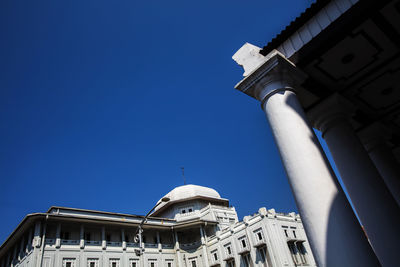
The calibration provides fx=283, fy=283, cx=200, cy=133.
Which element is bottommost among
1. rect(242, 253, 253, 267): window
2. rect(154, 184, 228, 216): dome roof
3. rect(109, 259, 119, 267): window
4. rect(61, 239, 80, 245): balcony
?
rect(242, 253, 253, 267): window

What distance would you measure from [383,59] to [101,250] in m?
33.6

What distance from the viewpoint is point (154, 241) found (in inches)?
1490

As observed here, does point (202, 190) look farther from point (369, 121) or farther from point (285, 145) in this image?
point (285, 145)

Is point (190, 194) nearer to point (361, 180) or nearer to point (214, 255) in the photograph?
point (214, 255)

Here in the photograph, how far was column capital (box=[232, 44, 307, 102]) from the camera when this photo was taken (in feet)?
19.7

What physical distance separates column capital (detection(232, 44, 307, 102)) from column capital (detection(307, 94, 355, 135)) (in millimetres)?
1669

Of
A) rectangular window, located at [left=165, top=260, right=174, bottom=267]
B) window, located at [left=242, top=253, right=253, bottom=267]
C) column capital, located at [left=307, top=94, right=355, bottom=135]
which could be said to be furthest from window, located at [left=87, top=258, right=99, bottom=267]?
column capital, located at [left=307, top=94, right=355, bottom=135]

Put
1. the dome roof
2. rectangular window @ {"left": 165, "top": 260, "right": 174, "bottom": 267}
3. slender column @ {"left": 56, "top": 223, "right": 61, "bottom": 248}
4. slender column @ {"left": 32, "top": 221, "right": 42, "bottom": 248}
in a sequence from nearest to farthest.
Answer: slender column @ {"left": 32, "top": 221, "right": 42, "bottom": 248}
slender column @ {"left": 56, "top": 223, "right": 61, "bottom": 248}
rectangular window @ {"left": 165, "top": 260, "right": 174, "bottom": 267}
the dome roof

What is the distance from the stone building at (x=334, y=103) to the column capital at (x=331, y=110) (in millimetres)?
25

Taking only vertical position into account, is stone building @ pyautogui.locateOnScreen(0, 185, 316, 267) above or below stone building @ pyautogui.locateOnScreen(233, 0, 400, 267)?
above

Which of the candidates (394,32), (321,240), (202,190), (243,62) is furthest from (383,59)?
(202,190)

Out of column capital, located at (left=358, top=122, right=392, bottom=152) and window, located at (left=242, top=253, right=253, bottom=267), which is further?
window, located at (left=242, top=253, right=253, bottom=267)

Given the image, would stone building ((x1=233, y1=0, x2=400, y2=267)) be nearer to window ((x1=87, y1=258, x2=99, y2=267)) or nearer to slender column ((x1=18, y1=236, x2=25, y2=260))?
window ((x1=87, y1=258, x2=99, y2=267))

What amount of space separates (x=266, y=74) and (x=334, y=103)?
8.92 feet
